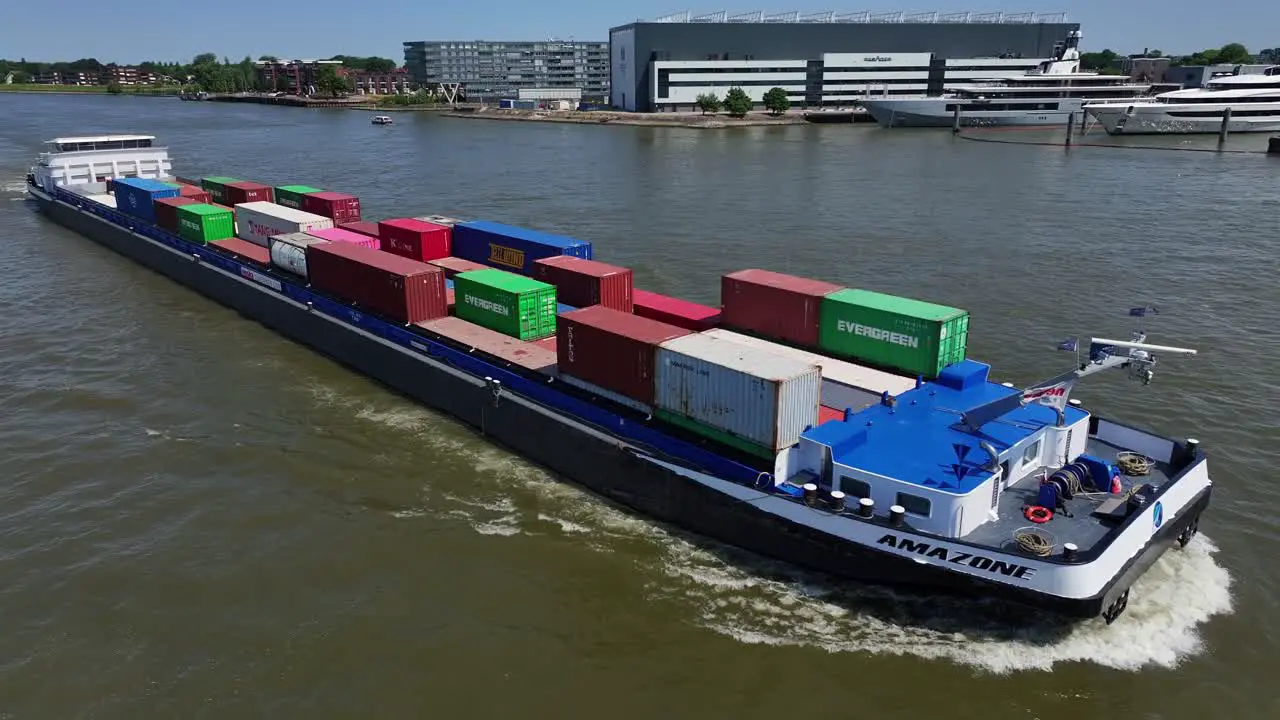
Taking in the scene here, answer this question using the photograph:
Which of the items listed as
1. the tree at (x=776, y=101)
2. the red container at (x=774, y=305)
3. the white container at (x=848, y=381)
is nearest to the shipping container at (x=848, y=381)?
the white container at (x=848, y=381)

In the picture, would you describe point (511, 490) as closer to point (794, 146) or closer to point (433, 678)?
point (433, 678)

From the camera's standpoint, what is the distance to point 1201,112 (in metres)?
110

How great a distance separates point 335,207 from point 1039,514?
116 feet

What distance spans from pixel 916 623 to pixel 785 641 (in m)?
2.77

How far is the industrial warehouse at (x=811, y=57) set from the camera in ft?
543

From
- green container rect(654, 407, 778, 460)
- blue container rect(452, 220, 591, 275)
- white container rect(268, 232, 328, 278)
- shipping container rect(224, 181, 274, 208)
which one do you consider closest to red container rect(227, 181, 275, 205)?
shipping container rect(224, 181, 274, 208)

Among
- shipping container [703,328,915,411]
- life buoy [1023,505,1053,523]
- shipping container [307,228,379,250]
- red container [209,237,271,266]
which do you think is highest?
shipping container [307,228,379,250]

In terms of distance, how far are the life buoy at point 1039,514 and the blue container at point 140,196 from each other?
47714 millimetres

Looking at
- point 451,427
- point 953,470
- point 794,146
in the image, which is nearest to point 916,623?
point 953,470

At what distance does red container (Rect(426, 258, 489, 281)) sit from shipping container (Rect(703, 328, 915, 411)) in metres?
12.4

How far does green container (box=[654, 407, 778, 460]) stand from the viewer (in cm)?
1759

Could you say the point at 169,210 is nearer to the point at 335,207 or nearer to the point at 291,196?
the point at 291,196

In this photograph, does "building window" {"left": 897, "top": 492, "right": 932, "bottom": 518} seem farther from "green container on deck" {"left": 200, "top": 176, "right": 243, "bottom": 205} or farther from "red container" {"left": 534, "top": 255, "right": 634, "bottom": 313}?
"green container on deck" {"left": 200, "top": 176, "right": 243, "bottom": 205}

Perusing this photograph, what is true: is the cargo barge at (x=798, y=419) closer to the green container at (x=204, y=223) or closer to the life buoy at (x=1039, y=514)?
the life buoy at (x=1039, y=514)
